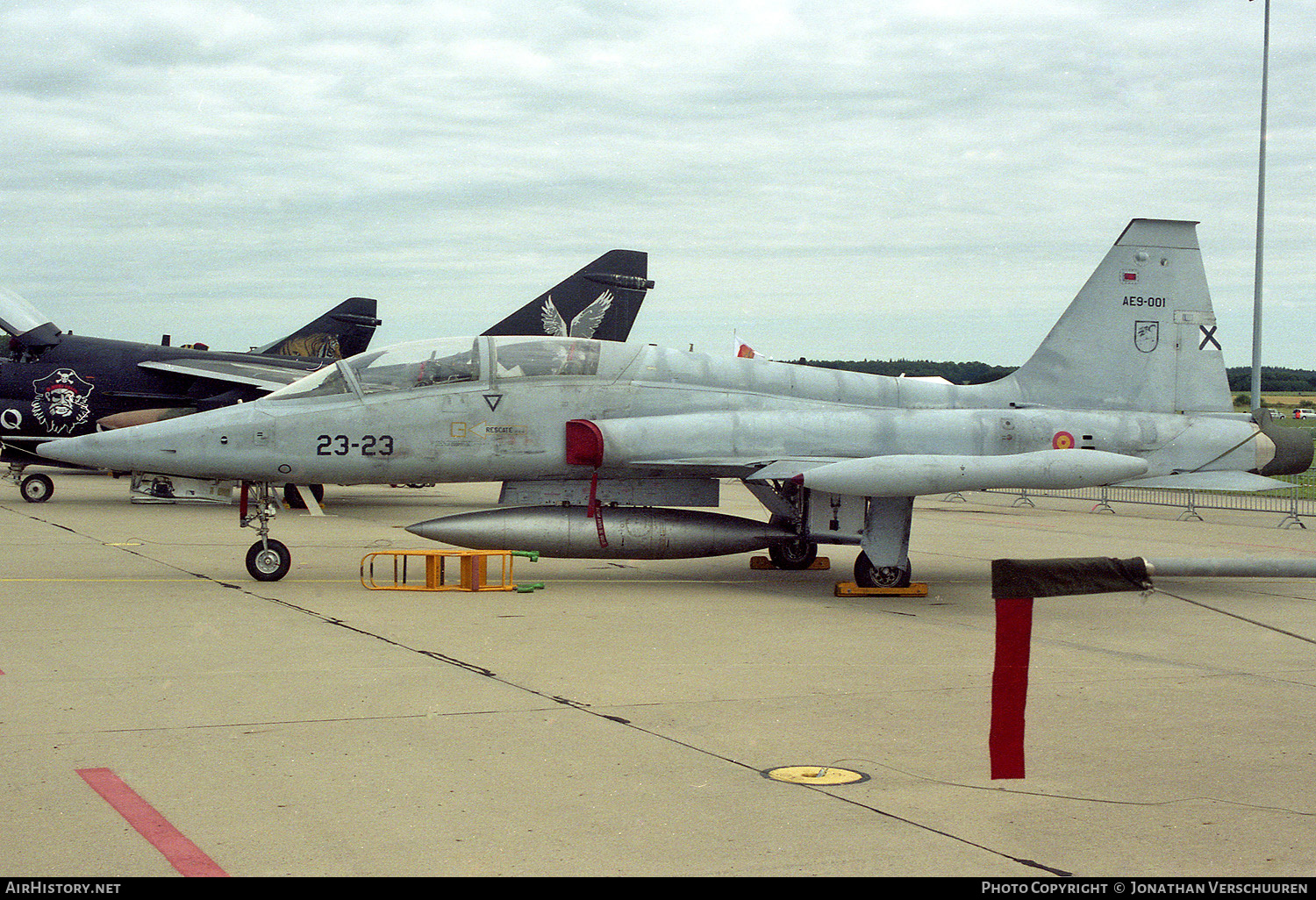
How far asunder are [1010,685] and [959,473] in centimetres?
647

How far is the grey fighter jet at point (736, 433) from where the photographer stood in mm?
11742

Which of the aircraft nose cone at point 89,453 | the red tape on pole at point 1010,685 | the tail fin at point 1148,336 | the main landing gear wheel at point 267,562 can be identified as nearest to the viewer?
the red tape on pole at point 1010,685

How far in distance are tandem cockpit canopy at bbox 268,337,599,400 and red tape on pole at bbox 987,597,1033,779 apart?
26.5ft

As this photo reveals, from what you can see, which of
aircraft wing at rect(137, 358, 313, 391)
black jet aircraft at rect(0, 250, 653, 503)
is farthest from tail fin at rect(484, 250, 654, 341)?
aircraft wing at rect(137, 358, 313, 391)

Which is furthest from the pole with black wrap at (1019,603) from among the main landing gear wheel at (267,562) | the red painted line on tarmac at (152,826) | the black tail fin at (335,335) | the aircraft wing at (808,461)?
the black tail fin at (335,335)

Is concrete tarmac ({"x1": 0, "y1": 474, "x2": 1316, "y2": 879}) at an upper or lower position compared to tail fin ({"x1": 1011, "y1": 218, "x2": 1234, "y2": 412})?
lower

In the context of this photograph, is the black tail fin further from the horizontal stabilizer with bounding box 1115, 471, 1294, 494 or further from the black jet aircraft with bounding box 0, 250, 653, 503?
the horizontal stabilizer with bounding box 1115, 471, 1294, 494

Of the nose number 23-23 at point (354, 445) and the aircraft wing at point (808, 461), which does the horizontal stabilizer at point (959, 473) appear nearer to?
the aircraft wing at point (808, 461)

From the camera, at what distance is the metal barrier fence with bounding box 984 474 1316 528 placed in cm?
2425

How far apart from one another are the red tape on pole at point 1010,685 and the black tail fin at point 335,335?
2835cm

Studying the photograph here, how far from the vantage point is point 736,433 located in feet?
40.8
